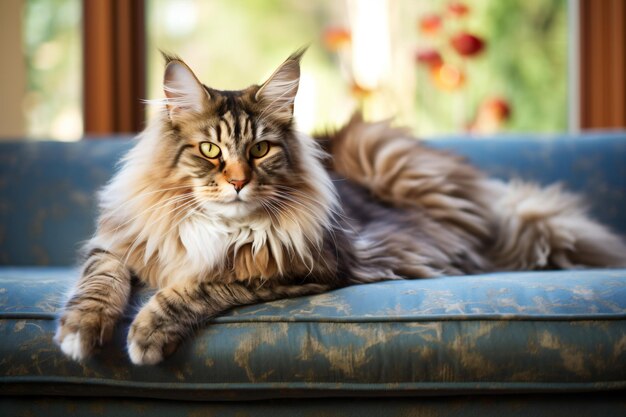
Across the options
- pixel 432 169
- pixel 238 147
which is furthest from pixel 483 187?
pixel 238 147

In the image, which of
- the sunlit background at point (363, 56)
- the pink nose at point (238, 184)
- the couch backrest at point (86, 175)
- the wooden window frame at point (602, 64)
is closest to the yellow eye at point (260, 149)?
the pink nose at point (238, 184)

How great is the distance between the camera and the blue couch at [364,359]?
1334 millimetres

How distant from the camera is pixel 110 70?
9.74 feet

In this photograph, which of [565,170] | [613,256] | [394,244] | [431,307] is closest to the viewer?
[431,307]

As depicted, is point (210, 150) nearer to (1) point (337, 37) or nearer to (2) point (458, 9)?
(1) point (337, 37)

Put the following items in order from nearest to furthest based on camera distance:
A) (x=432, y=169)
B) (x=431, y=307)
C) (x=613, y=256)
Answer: (x=431, y=307)
(x=613, y=256)
(x=432, y=169)

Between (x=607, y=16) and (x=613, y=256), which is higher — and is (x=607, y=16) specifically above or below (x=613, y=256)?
above

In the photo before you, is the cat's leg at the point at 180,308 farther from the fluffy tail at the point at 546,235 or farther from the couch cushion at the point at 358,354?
the fluffy tail at the point at 546,235

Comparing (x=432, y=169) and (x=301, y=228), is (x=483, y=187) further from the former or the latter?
(x=301, y=228)

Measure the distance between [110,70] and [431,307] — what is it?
2.20 m

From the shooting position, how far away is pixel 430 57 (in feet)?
9.84

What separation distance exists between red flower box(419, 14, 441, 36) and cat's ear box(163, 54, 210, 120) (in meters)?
1.84

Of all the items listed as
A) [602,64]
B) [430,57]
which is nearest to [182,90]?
[430,57]

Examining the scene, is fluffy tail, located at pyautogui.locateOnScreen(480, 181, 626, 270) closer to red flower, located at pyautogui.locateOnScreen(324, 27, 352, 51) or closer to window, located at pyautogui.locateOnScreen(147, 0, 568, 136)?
window, located at pyautogui.locateOnScreen(147, 0, 568, 136)
